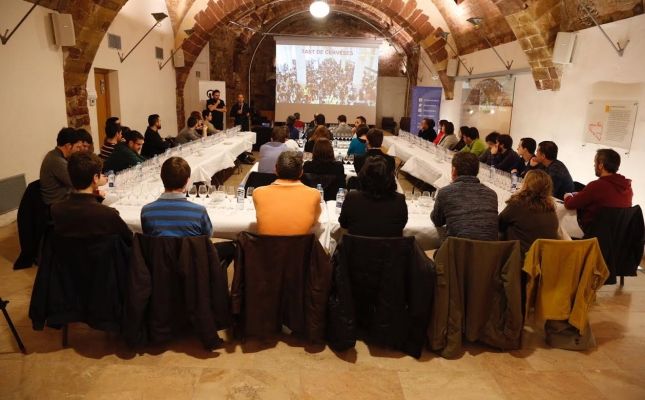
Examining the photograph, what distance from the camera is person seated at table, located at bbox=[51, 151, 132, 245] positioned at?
2445 millimetres

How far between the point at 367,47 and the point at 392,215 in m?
13.0

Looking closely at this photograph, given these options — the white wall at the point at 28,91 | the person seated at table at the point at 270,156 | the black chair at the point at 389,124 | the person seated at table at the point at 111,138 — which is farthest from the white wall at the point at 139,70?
the black chair at the point at 389,124

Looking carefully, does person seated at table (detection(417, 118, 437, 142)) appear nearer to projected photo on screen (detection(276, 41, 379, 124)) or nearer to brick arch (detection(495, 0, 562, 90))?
brick arch (detection(495, 0, 562, 90))

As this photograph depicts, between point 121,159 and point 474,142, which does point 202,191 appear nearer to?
point 121,159

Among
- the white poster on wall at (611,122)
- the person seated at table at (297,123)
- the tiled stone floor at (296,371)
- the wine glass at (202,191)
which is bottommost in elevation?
the tiled stone floor at (296,371)

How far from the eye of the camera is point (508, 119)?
852 cm

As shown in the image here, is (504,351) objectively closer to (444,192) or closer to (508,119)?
(444,192)

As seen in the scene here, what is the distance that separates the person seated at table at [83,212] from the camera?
245 cm

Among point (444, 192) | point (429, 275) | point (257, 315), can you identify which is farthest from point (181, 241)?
point (444, 192)

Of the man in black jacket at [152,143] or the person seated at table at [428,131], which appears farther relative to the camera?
the person seated at table at [428,131]

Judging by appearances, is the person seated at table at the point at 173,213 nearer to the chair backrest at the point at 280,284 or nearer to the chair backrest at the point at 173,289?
the chair backrest at the point at 173,289

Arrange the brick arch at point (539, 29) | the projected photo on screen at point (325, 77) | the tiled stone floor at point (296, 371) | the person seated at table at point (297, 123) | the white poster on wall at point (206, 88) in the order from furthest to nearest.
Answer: the projected photo on screen at point (325, 77)
the white poster on wall at point (206, 88)
the person seated at table at point (297, 123)
the brick arch at point (539, 29)
the tiled stone floor at point (296, 371)

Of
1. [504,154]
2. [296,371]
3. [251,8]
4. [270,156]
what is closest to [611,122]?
[504,154]

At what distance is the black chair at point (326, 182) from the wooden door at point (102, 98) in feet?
15.6
